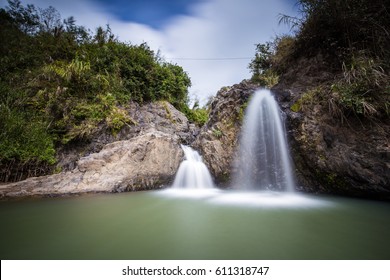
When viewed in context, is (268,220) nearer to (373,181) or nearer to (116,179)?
(373,181)

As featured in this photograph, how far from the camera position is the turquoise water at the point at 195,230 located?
6.60 feet

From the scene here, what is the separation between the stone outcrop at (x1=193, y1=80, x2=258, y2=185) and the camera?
6402mm

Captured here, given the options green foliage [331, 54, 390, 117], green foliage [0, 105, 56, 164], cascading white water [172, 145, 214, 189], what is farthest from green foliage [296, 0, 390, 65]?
green foliage [0, 105, 56, 164]

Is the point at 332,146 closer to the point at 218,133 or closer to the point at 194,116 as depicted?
the point at 218,133

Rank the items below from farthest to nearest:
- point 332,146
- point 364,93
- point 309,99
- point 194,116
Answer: point 194,116 < point 309,99 < point 332,146 < point 364,93

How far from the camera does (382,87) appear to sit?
4.36 metres

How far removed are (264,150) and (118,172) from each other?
4428mm

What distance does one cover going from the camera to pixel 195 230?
8.71ft

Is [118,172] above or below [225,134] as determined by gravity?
below

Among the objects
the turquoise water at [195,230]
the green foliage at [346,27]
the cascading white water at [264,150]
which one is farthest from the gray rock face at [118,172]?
the green foliage at [346,27]

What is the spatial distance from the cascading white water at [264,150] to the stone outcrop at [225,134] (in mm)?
285

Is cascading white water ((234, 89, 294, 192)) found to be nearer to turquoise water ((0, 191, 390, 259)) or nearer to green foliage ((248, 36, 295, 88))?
turquoise water ((0, 191, 390, 259))

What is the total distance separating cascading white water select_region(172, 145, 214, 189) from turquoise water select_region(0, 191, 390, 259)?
2227 mm

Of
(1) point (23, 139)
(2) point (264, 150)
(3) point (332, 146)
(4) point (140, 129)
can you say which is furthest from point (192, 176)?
(1) point (23, 139)
